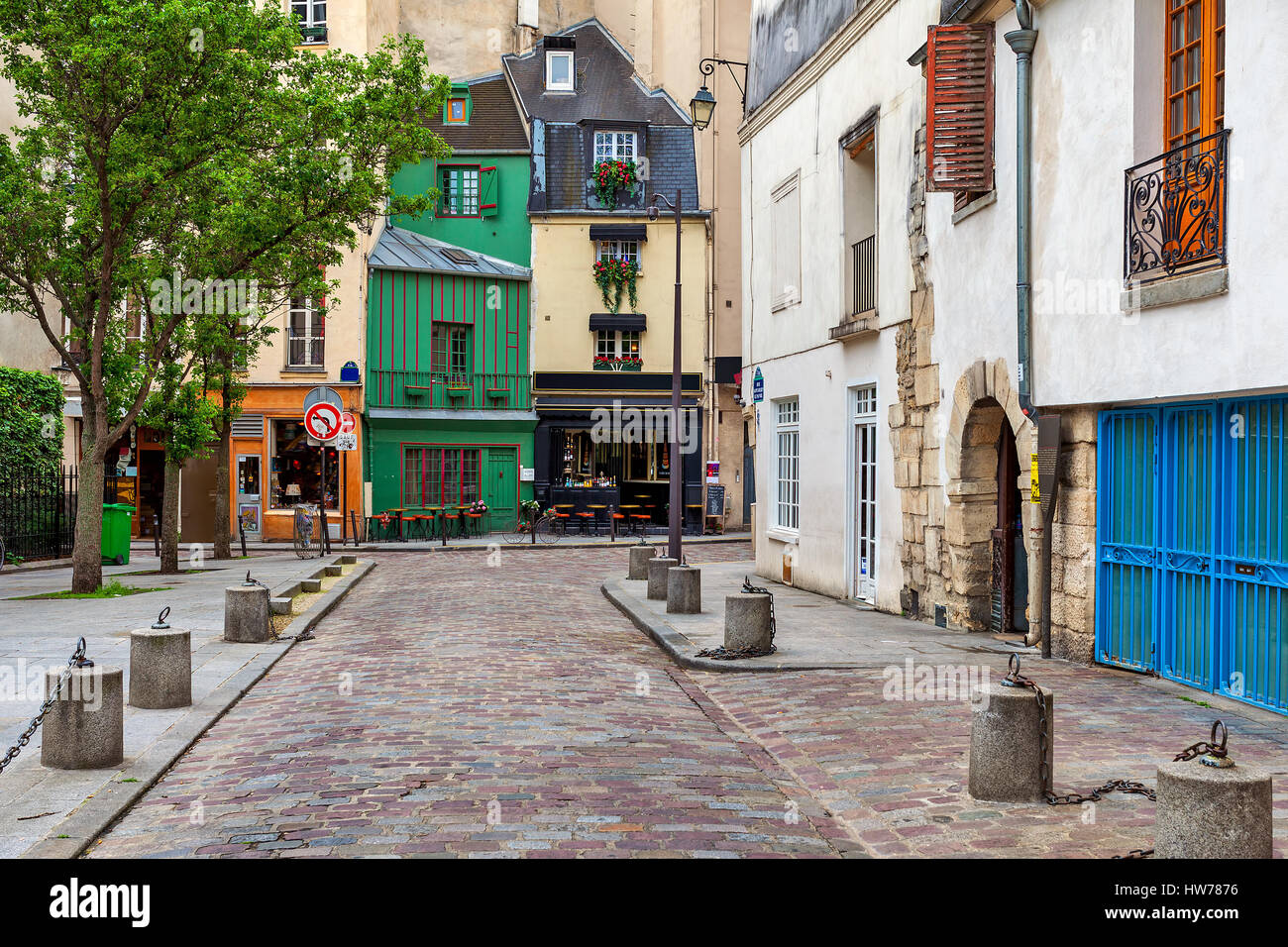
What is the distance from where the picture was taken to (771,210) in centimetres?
1833

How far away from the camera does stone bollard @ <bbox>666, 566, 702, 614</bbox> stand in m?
13.1

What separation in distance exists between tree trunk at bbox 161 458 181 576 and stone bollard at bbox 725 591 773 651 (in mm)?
A: 11647

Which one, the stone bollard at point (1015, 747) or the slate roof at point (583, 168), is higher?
the slate roof at point (583, 168)

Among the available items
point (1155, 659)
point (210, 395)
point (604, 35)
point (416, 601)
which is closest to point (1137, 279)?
point (1155, 659)

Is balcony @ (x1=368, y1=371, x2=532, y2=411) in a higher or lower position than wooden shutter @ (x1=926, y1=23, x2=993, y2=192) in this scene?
lower

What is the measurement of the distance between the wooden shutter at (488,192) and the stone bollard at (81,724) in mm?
28100

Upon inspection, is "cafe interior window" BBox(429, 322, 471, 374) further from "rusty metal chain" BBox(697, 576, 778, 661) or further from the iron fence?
"rusty metal chain" BBox(697, 576, 778, 661)

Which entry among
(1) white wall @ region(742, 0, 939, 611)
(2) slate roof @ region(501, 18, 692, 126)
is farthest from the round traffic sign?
(2) slate roof @ region(501, 18, 692, 126)

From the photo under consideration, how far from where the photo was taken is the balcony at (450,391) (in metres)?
30.0

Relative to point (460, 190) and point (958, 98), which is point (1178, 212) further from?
point (460, 190)

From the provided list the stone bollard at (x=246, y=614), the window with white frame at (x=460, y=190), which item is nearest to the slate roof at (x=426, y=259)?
the window with white frame at (x=460, y=190)

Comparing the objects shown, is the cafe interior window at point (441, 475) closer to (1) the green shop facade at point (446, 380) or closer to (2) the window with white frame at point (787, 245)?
(1) the green shop facade at point (446, 380)

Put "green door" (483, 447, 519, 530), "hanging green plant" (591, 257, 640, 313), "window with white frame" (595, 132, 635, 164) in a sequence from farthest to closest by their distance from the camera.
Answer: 1. "window with white frame" (595, 132, 635, 164)
2. "hanging green plant" (591, 257, 640, 313)
3. "green door" (483, 447, 519, 530)

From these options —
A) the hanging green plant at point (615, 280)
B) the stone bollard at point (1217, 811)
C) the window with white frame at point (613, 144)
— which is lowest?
the stone bollard at point (1217, 811)
